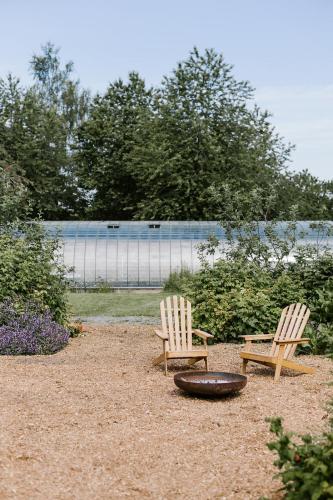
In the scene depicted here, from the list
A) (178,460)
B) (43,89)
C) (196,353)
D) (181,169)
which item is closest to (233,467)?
(178,460)

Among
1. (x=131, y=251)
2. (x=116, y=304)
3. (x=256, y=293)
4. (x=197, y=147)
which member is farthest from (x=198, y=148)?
(x=256, y=293)

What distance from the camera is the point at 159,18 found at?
991 centimetres

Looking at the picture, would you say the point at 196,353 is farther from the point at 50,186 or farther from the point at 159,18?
the point at 50,186

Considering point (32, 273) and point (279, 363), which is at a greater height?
point (32, 273)

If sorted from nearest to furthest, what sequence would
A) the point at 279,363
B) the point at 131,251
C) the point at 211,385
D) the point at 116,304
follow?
the point at 211,385 < the point at 279,363 < the point at 116,304 < the point at 131,251

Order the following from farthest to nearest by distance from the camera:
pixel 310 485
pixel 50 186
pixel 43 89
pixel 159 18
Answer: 1. pixel 43 89
2. pixel 50 186
3. pixel 159 18
4. pixel 310 485

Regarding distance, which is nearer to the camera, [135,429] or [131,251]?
[135,429]

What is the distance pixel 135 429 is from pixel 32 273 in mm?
5970

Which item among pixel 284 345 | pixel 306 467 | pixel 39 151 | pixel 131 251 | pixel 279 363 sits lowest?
pixel 279 363

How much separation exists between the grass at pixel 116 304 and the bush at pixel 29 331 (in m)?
3.63

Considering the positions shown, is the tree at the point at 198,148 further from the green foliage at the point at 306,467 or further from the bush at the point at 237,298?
the green foliage at the point at 306,467

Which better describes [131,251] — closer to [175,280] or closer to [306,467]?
[175,280]

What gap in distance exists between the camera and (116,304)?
718 inches

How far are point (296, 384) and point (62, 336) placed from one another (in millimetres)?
3889
